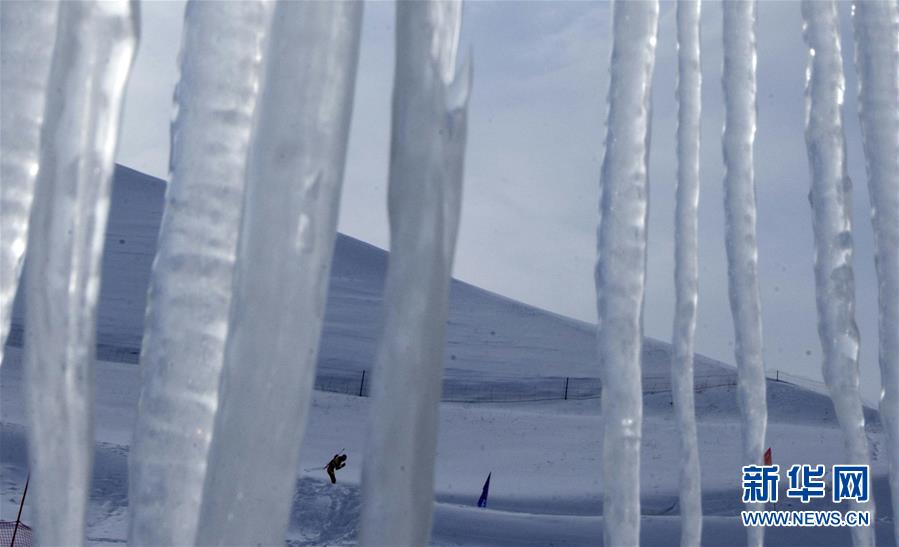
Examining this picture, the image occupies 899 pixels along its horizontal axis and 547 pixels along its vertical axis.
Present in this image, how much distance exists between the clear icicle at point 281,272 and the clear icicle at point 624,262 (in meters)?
1.22

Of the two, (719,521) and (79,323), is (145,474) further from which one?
(719,521)

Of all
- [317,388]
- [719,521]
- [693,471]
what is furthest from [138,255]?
[693,471]

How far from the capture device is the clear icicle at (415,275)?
2.05 metres

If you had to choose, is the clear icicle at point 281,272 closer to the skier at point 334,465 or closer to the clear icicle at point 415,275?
the clear icicle at point 415,275

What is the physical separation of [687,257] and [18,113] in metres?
4.00

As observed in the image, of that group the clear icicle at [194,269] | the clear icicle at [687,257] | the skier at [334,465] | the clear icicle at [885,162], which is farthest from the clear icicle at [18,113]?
the skier at [334,465]

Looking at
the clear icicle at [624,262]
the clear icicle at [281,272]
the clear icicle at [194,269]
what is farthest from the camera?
the clear icicle at [624,262]

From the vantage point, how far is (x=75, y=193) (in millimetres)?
2186

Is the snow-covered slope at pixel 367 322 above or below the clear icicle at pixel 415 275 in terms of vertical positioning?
above

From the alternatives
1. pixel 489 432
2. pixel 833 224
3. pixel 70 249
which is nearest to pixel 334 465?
pixel 489 432

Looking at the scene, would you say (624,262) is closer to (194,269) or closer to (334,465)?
(194,269)

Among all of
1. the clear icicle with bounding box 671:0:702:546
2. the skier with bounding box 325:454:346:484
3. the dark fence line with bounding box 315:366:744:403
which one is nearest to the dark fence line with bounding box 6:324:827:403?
the dark fence line with bounding box 315:366:744:403

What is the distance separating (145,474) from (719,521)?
829 cm

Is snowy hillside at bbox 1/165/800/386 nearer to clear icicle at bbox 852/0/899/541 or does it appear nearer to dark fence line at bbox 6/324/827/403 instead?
dark fence line at bbox 6/324/827/403
